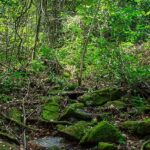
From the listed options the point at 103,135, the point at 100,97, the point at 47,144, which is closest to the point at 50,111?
the point at 100,97

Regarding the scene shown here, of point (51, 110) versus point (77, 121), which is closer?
point (77, 121)

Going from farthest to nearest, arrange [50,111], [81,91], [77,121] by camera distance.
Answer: [81,91]
[50,111]
[77,121]

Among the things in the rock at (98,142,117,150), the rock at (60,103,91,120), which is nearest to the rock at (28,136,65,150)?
the rock at (98,142,117,150)

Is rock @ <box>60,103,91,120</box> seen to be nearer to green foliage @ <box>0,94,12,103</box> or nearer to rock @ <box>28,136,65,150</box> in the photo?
rock @ <box>28,136,65,150</box>

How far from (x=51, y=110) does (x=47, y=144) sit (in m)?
2.39

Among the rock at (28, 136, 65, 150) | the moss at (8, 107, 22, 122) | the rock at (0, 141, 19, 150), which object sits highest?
the moss at (8, 107, 22, 122)

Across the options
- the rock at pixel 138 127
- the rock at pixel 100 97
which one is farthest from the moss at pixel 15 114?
the rock at pixel 138 127

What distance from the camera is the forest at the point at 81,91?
988cm

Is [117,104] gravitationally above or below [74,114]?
above

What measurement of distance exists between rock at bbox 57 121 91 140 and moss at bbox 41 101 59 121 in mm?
1005

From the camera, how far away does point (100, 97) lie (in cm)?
1316

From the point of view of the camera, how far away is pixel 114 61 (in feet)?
45.1

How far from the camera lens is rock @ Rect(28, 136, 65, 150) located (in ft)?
31.6

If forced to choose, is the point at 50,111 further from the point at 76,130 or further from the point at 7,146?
the point at 7,146
